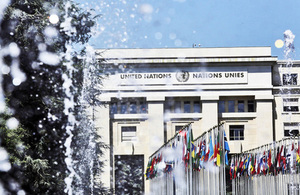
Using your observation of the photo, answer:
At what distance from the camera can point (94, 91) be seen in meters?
22.1

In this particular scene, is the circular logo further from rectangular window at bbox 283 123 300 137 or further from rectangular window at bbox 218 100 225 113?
rectangular window at bbox 283 123 300 137

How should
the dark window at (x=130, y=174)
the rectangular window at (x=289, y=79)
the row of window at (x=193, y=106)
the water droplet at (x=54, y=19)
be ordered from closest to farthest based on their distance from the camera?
the water droplet at (x=54, y=19) → the dark window at (x=130, y=174) → the row of window at (x=193, y=106) → the rectangular window at (x=289, y=79)

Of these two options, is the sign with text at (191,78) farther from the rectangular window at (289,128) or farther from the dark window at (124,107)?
the rectangular window at (289,128)

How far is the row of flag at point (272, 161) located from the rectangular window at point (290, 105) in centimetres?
1121

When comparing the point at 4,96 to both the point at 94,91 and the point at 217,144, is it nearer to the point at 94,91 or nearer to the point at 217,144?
the point at 217,144

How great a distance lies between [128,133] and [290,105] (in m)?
11.9

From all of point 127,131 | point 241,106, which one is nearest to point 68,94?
point 127,131

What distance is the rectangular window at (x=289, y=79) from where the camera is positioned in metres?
38.4

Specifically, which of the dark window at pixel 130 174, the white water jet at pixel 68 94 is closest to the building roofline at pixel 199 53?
the dark window at pixel 130 174

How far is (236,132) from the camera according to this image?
3747 cm

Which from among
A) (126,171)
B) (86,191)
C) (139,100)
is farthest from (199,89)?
(86,191)

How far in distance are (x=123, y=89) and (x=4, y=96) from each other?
23062 mm

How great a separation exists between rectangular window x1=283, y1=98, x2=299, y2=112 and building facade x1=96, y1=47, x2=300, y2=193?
10 cm

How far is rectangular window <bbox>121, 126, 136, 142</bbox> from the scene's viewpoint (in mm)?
36750
